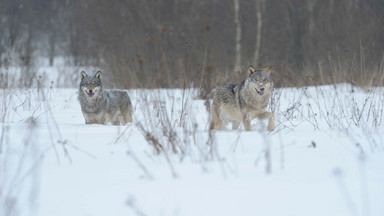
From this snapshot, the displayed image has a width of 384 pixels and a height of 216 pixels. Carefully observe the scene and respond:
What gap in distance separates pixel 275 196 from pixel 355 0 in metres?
16.7

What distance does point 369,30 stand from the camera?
14.9 metres

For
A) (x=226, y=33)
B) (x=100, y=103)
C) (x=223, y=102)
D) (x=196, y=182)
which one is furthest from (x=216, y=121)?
(x=226, y=33)

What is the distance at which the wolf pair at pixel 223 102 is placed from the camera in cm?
638

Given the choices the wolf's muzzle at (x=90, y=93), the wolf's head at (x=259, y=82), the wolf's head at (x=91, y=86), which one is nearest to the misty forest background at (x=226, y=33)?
the wolf's head at (x=91, y=86)

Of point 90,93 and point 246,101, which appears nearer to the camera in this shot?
point 246,101

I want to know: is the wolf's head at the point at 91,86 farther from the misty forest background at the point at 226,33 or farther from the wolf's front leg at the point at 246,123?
the misty forest background at the point at 226,33

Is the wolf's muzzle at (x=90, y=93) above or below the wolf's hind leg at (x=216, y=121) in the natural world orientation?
above

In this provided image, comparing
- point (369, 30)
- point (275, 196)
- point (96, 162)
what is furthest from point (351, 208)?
point (369, 30)

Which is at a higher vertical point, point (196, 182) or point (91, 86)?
point (91, 86)

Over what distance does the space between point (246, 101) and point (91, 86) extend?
234 cm

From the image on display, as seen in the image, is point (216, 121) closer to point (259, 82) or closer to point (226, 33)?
point (259, 82)

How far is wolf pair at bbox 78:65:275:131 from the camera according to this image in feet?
20.9

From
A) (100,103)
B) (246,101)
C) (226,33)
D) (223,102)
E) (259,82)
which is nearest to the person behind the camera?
(259,82)

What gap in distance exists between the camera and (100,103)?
7297 millimetres
